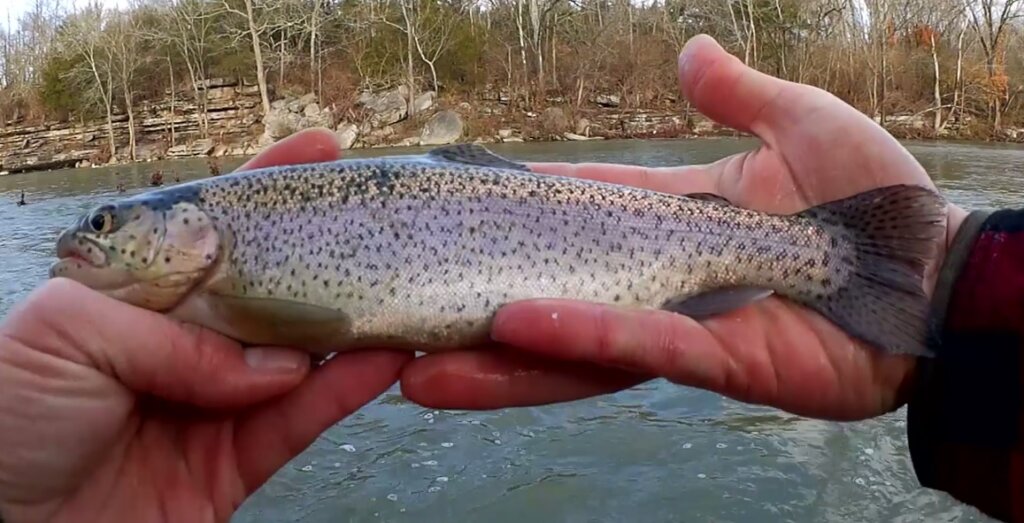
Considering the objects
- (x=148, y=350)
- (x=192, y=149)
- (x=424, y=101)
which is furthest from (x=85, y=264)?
(x=424, y=101)

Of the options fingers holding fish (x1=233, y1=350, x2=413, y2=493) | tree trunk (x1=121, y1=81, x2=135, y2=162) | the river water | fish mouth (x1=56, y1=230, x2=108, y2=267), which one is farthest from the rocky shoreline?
fish mouth (x1=56, y1=230, x2=108, y2=267)

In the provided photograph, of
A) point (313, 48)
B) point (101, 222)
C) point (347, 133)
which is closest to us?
point (101, 222)

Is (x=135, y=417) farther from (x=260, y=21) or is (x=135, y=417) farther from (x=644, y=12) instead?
(x=644, y=12)

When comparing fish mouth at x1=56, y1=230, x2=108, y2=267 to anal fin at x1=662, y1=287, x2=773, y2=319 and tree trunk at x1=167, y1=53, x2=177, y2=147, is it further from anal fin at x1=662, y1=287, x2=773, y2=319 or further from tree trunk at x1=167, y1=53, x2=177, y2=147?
tree trunk at x1=167, y1=53, x2=177, y2=147

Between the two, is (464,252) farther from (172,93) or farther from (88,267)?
(172,93)

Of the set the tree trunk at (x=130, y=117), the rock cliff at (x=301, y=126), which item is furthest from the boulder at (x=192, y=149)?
the tree trunk at (x=130, y=117)

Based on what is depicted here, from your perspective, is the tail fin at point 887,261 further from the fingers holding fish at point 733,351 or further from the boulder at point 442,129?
the boulder at point 442,129

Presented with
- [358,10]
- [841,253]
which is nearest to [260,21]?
[358,10]
